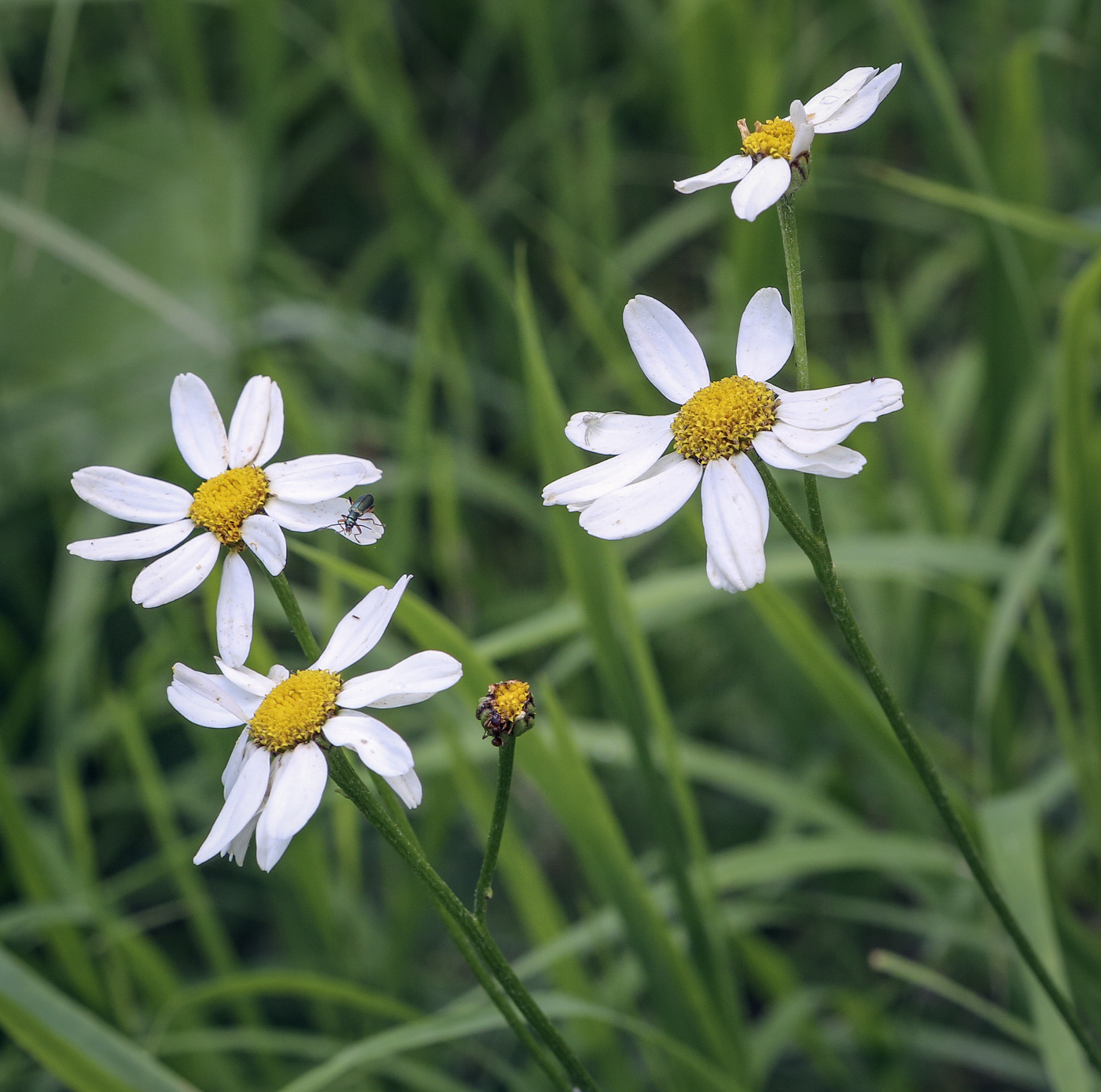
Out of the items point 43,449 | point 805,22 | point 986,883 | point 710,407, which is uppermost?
point 805,22

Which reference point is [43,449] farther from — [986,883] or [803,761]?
[986,883]

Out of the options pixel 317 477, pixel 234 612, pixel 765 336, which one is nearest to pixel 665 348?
pixel 765 336

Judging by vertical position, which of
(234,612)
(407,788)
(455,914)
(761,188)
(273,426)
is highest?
(761,188)

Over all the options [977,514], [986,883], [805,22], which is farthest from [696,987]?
[805,22]

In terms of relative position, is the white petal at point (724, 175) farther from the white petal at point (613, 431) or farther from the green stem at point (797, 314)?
the white petal at point (613, 431)

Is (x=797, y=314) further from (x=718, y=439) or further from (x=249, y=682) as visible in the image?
(x=249, y=682)

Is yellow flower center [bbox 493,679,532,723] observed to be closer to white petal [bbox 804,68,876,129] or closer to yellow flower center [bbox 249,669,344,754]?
yellow flower center [bbox 249,669,344,754]
